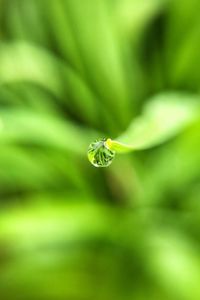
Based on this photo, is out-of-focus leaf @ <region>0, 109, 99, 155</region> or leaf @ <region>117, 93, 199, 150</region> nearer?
leaf @ <region>117, 93, 199, 150</region>

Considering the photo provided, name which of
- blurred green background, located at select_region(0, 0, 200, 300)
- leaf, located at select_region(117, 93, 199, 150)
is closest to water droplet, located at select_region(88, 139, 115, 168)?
leaf, located at select_region(117, 93, 199, 150)

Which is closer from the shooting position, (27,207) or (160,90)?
(27,207)

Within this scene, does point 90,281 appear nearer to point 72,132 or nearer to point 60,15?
point 72,132

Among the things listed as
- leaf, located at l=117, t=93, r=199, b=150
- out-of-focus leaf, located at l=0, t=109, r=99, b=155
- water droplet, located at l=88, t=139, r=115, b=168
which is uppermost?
out-of-focus leaf, located at l=0, t=109, r=99, b=155

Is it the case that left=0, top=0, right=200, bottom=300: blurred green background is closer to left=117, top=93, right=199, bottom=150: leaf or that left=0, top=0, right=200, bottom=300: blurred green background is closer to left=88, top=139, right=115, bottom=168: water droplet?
left=117, top=93, right=199, bottom=150: leaf

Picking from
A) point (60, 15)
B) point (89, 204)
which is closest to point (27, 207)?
point (89, 204)

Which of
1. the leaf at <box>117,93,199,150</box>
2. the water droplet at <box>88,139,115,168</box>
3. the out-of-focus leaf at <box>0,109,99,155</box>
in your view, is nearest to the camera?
the water droplet at <box>88,139,115,168</box>

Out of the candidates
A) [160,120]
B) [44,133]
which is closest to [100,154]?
[160,120]

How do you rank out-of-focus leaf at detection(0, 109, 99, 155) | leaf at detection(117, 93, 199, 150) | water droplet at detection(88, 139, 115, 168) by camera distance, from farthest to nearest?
out-of-focus leaf at detection(0, 109, 99, 155) → leaf at detection(117, 93, 199, 150) → water droplet at detection(88, 139, 115, 168)

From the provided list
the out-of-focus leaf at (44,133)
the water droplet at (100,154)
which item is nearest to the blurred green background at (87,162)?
the out-of-focus leaf at (44,133)
